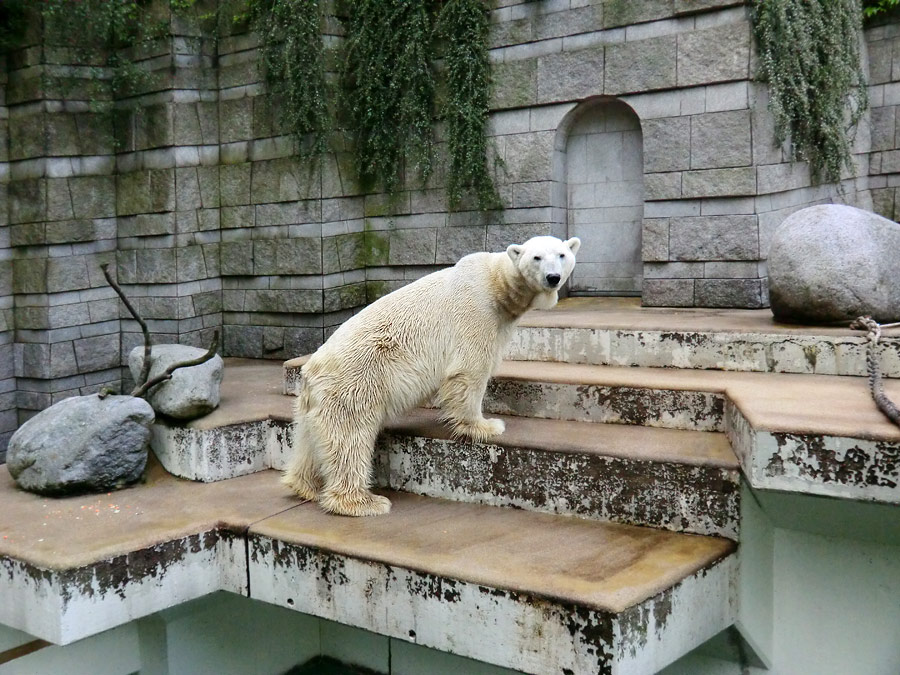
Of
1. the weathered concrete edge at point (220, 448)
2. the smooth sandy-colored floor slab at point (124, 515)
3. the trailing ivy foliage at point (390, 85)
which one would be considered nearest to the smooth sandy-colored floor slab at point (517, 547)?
the smooth sandy-colored floor slab at point (124, 515)

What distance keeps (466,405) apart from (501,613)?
1.15 meters

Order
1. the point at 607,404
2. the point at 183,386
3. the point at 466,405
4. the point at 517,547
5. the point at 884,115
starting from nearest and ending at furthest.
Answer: the point at 517,547, the point at 466,405, the point at 607,404, the point at 183,386, the point at 884,115

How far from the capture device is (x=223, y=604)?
171 inches

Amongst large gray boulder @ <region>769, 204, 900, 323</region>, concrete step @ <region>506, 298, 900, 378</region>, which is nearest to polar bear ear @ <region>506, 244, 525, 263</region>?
concrete step @ <region>506, 298, 900, 378</region>

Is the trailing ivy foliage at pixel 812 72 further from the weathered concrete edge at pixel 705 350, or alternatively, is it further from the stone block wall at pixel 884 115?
the weathered concrete edge at pixel 705 350

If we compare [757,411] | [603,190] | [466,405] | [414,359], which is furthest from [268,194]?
[757,411]

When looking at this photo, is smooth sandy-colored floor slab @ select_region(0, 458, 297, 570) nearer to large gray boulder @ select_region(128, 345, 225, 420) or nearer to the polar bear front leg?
large gray boulder @ select_region(128, 345, 225, 420)

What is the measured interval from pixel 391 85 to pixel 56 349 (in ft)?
11.3

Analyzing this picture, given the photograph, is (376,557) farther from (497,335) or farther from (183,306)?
(183,306)

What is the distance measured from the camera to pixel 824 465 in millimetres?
2994

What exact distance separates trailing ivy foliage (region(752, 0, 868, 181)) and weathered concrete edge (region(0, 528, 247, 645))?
15.2ft

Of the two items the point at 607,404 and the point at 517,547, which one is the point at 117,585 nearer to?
the point at 517,547

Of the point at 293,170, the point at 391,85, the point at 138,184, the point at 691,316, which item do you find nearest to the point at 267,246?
the point at 293,170

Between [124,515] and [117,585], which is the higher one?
[124,515]
